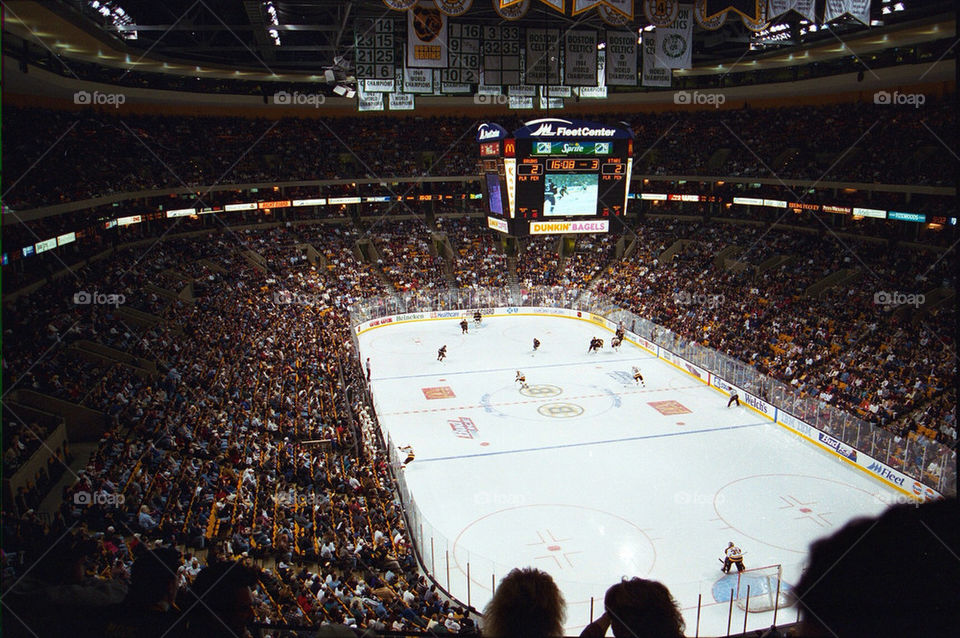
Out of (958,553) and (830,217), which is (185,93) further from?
(958,553)

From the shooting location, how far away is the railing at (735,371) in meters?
17.3

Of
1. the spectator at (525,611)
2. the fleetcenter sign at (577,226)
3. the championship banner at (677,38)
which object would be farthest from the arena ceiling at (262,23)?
the spectator at (525,611)

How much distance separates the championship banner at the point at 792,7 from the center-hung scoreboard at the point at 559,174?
8.55 m

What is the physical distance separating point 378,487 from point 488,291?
89.4 feet

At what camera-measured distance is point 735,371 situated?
26.7 meters

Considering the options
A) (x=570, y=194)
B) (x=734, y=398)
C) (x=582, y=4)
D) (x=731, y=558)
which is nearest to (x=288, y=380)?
(x=570, y=194)

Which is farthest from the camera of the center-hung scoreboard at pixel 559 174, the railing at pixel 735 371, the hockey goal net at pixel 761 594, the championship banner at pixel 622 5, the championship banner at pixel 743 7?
the center-hung scoreboard at pixel 559 174

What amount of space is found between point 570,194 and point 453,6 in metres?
10.7

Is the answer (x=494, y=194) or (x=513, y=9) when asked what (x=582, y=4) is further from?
(x=494, y=194)

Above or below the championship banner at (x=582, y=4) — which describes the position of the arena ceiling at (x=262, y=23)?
above

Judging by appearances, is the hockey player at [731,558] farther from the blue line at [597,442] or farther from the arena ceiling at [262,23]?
the arena ceiling at [262,23]

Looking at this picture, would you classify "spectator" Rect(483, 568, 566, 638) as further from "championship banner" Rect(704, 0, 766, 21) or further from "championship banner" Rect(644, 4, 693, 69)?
"championship banner" Rect(644, 4, 693, 69)

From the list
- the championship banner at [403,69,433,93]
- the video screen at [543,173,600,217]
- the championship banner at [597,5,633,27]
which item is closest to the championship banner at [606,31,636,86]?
the championship banner at [597,5,633,27]

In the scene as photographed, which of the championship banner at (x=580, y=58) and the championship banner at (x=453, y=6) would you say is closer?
the championship banner at (x=453, y=6)
